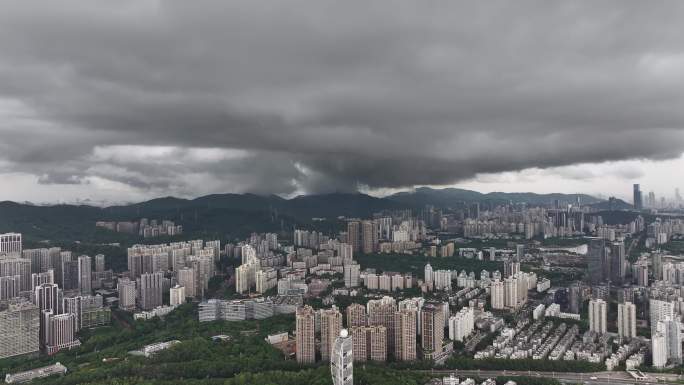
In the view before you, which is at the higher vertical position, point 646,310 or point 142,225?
point 142,225

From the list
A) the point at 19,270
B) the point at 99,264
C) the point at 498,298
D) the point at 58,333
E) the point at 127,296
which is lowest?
the point at 58,333

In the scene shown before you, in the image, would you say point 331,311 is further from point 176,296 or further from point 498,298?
point 176,296

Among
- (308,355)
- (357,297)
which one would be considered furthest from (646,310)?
(308,355)

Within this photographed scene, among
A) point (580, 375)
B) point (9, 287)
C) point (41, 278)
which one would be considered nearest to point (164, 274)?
point (41, 278)

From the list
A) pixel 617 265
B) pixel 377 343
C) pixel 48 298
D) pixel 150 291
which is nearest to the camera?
pixel 377 343

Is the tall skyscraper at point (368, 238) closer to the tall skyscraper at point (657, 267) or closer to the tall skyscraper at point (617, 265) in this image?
the tall skyscraper at point (617, 265)

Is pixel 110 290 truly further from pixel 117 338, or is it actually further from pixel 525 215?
pixel 525 215
